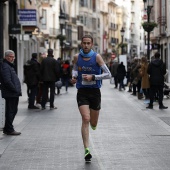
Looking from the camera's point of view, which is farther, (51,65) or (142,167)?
(51,65)

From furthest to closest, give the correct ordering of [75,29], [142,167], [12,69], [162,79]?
[75,29]
[162,79]
[12,69]
[142,167]

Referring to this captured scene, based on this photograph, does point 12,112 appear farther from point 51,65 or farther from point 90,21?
point 90,21

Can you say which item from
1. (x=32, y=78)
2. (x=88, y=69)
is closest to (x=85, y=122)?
(x=88, y=69)

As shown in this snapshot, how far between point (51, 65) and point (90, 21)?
3605 inches

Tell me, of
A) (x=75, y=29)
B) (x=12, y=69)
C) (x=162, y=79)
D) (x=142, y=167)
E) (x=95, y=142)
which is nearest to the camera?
(x=142, y=167)

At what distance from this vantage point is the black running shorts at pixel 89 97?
10633 millimetres

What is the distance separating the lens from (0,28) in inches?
632

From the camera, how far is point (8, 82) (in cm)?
1395

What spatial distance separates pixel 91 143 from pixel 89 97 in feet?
6.85

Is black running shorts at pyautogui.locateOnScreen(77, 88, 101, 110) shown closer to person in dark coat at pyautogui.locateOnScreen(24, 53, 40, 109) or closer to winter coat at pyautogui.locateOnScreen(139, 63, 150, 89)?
person in dark coat at pyautogui.locateOnScreen(24, 53, 40, 109)

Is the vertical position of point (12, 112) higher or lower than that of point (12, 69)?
lower

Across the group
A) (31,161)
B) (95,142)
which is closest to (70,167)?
(31,161)

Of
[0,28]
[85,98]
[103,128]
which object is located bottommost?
[103,128]

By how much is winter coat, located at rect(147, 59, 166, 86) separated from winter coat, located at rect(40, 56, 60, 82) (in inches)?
121
